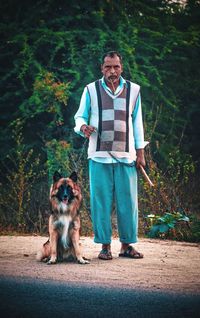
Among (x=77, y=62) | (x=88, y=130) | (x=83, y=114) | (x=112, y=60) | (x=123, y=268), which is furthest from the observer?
(x=77, y=62)

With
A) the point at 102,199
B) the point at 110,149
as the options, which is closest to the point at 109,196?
the point at 102,199

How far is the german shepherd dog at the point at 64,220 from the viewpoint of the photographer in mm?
5781

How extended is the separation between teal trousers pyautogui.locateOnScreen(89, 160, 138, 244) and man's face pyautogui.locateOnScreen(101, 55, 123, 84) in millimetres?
857

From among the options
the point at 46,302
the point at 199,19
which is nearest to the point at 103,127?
the point at 46,302

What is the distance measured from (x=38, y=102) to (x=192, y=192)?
3.09m

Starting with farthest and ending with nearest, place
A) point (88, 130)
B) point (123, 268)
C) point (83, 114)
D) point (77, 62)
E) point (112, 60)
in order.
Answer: point (77, 62)
point (83, 114)
point (112, 60)
point (88, 130)
point (123, 268)

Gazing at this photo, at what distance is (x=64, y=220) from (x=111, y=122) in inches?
42.1

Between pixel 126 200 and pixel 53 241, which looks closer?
pixel 53 241

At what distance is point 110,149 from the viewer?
233 inches

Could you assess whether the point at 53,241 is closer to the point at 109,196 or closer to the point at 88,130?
the point at 109,196

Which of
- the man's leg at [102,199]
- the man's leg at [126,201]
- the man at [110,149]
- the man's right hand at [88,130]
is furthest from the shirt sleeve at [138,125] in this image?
the man's right hand at [88,130]

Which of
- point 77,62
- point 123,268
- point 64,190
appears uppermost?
point 77,62

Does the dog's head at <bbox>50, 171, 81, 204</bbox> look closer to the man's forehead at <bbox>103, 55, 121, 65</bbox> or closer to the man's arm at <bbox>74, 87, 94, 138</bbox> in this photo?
the man's arm at <bbox>74, 87, 94, 138</bbox>

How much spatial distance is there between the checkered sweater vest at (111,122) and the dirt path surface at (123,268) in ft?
3.57
